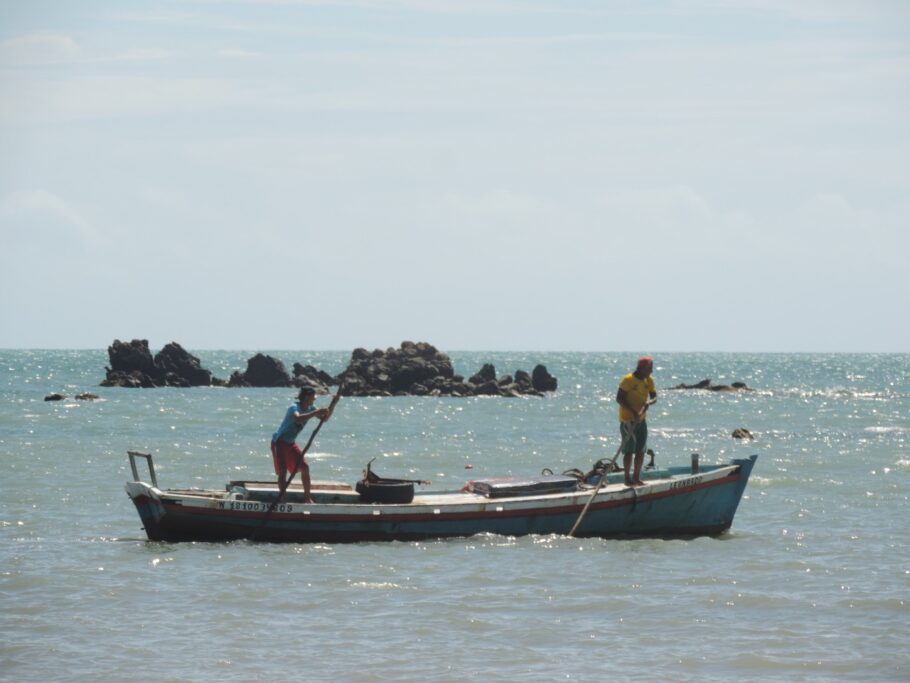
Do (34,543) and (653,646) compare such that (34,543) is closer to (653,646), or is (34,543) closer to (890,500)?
(653,646)

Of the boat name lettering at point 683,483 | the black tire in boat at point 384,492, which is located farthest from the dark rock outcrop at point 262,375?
the boat name lettering at point 683,483

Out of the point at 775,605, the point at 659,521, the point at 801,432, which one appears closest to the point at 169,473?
the point at 659,521

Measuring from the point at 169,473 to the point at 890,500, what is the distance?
56.3ft

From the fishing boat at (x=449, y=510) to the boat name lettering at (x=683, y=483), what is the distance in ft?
0.08

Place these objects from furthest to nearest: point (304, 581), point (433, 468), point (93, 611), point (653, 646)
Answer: point (433, 468) → point (304, 581) → point (93, 611) → point (653, 646)

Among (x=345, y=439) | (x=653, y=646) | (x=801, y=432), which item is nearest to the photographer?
(x=653, y=646)

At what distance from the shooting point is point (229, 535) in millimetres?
20656

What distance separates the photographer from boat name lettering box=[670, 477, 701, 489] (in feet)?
71.3

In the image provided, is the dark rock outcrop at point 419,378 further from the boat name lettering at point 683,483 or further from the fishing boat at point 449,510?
the boat name lettering at point 683,483

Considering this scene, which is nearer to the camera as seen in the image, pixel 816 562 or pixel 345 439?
pixel 816 562

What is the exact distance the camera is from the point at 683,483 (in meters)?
21.8

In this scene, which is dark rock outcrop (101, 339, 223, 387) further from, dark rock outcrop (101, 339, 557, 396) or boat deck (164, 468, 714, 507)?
boat deck (164, 468, 714, 507)

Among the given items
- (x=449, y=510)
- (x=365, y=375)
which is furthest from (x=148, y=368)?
(x=449, y=510)

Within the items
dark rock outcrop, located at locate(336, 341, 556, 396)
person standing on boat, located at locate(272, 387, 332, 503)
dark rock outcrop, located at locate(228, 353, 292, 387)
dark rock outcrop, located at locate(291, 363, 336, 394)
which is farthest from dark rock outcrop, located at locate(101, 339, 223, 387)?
person standing on boat, located at locate(272, 387, 332, 503)
